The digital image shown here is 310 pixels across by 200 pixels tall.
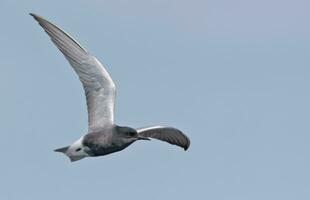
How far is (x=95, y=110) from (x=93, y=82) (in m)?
0.98

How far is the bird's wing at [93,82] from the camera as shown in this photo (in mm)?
28156

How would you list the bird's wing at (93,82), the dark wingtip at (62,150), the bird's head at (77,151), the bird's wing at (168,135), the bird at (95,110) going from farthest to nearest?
the bird's wing at (168,135) → the bird's wing at (93,82) → the dark wingtip at (62,150) → the bird's head at (77,151) → the bird at (95,110)

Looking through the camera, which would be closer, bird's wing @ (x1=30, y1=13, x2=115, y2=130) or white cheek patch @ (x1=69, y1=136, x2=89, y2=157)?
white cheek patch @ (x1=69, y1=136, x2=89, y2=157)

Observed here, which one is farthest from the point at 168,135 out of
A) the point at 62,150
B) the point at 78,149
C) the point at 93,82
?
the point at 62,150

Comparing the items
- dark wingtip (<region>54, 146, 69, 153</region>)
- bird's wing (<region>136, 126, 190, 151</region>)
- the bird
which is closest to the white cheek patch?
the bird

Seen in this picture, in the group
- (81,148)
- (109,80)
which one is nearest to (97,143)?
(81,148)

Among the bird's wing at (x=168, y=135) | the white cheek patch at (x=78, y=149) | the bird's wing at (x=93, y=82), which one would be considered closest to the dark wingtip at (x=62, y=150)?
the white cheek patch at (x=78, y=149)

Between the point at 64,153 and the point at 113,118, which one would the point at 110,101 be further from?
the point at 64,153

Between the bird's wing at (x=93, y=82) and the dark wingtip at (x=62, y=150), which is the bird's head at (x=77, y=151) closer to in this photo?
the dark wingtip at (x=62, y=150)

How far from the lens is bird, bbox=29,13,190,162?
26.9 metres

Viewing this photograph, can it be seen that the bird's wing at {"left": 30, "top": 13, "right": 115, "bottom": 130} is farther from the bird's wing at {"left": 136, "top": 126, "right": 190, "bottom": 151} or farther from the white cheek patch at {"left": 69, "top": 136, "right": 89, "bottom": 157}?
the bird's wing at {"left": 136, "top": 126, "right": 190, "bottom": 151}

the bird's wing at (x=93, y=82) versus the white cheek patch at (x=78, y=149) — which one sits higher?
the bird's wing at (x=93, y=82)

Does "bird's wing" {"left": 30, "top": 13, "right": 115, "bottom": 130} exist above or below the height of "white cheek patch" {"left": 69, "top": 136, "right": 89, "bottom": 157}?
above

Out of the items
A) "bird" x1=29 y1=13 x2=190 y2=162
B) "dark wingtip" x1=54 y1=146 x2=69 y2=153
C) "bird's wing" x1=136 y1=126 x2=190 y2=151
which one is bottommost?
"dark wingtip" x1=54 y1=146 x2=69 y2=153
